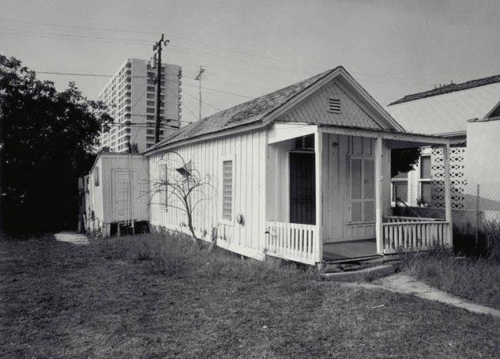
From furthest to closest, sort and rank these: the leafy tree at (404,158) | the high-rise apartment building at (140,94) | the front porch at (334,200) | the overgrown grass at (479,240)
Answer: the high-rise apartment building at (140,94), the leafy tree at (404,158), the overgrown grass at (479,240), the front porch at (334,200)

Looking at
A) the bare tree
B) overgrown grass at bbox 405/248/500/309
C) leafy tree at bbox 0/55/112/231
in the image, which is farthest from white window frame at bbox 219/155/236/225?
leafy tree at bbox 0/55/112/231

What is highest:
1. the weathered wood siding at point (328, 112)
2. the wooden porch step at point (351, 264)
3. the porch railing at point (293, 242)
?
the weathered wood siding at point (328, 112)

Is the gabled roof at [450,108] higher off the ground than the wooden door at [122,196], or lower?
higher

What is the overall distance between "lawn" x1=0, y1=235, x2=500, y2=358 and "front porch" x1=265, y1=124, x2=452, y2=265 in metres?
0.79

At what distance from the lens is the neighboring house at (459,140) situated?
1207 centimetres

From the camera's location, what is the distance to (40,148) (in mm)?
20438

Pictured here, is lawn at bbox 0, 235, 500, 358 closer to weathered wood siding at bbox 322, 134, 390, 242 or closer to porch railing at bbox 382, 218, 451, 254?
porch railing at bbox 382, 218, 451, 254

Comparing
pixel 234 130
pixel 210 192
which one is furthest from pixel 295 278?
pixel 210 192

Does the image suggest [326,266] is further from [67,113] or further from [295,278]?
[67,113]

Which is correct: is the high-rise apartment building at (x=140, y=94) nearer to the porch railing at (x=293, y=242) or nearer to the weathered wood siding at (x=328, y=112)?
A: the weathered wood siding at (x=328, y=112)

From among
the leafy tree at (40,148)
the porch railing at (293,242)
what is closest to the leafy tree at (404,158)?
the porch railing at (293,242)

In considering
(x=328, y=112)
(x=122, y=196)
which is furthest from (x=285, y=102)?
Answer: (x=122, y=196)

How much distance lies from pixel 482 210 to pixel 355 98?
4967 millimetres

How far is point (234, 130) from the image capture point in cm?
1011
